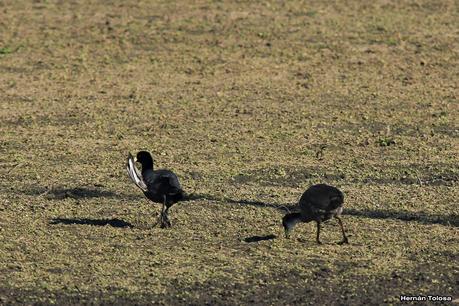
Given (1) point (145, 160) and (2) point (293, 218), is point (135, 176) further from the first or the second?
(2) point (293, 218)

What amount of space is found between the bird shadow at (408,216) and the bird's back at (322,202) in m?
0.72

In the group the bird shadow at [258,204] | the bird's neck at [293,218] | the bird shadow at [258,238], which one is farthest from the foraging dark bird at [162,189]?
the bird's neck at [293,218]

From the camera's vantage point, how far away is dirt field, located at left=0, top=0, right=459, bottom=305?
838 centimetres

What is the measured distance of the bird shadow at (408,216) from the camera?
30.9 ft

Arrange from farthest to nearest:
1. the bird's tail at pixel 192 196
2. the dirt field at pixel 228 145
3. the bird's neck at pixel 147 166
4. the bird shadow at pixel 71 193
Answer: the bird shadow at pixel 71 193
the bird's tail at pixel 192 196
the bird's neck at pixel 147 166
the dirt field at pixel 228 145

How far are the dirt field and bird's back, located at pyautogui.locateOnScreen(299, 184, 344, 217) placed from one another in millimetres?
260

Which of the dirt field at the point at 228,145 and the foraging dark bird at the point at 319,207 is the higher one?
the foraging dark bird at the point at 319,207

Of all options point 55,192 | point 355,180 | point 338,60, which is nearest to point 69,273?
point 55,192

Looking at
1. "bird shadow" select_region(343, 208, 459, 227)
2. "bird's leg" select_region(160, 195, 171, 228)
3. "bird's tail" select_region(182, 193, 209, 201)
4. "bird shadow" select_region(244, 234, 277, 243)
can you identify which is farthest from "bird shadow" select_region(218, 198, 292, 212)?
"bird's leg" select_region(160, 195, 171, 228)

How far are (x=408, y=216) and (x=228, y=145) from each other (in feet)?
8.51

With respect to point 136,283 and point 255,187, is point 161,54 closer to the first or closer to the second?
point 255,187

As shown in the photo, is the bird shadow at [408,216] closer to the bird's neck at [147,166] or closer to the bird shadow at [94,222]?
the bird's neck at [147,166]

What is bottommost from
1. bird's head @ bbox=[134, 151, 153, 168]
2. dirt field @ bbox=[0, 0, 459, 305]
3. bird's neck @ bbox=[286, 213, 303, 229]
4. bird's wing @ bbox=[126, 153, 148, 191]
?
dirt field @ bbox=[0, 0, 459, 305]

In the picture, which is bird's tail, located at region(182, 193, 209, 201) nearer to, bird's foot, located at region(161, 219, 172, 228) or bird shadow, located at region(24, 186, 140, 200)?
bird shadow, located at region(24, 186, 140, 200)
